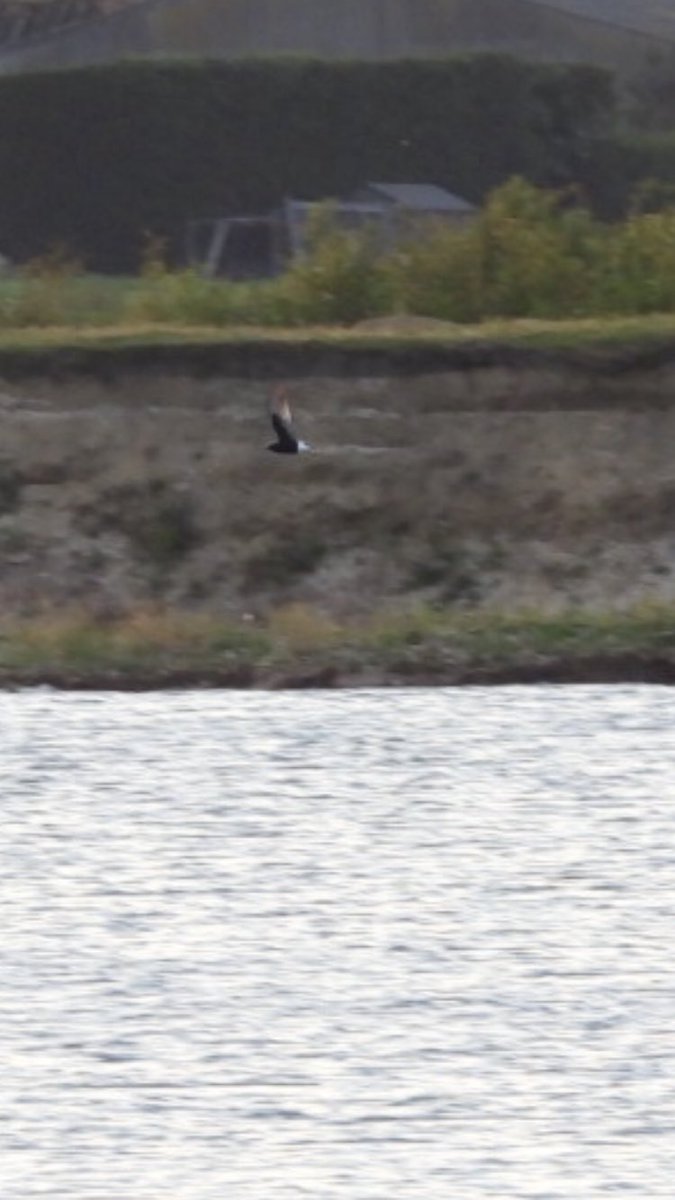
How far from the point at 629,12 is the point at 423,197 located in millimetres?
6062

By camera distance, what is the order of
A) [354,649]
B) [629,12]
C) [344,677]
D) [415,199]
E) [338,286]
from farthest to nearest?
1. [629,12]
2. [415,199]
3. [338,286]
4. [354,649]
5. [344,677]

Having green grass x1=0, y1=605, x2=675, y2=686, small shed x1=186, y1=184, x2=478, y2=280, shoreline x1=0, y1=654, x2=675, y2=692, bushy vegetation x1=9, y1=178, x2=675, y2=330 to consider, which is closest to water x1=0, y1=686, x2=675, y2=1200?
shoreline x1=0, y1=654, x2=675, y2=692

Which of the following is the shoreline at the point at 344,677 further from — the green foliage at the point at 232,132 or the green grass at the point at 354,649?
the green foliage at the point at 232,132

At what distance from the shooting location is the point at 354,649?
58.5 ft

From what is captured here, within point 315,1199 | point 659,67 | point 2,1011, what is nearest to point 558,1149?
point 315,1199

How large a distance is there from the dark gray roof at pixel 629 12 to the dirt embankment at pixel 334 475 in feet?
66.3

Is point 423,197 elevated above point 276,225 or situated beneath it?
elevated above

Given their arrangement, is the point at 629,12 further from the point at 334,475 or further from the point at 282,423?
the point at 282,423

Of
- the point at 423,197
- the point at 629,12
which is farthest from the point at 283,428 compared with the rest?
the point at 629,12

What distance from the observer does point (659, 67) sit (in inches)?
1772

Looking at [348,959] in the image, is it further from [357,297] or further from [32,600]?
[357,297]

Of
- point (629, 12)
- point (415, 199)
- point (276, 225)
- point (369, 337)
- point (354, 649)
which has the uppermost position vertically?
point (629, 12)

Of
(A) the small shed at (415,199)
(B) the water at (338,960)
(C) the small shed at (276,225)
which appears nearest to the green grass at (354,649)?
(B) the water at (338,960)

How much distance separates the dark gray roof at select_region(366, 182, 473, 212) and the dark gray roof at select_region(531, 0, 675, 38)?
11.9 ft
